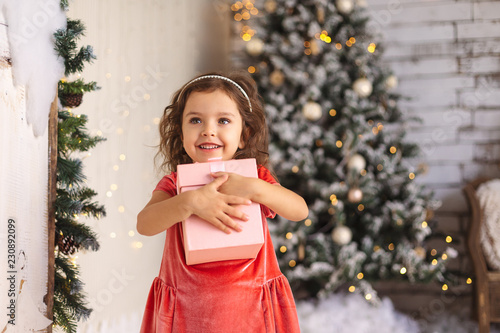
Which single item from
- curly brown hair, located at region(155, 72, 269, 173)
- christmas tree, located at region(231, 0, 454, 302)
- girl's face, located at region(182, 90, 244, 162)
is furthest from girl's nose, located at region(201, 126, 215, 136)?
Answer: christmas tree, located at region(231, 0, 454, 302)

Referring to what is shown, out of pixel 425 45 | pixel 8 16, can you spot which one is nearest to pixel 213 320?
pixel 8 16

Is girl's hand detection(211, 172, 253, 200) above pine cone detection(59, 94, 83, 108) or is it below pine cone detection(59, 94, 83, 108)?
below

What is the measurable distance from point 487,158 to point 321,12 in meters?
1.51

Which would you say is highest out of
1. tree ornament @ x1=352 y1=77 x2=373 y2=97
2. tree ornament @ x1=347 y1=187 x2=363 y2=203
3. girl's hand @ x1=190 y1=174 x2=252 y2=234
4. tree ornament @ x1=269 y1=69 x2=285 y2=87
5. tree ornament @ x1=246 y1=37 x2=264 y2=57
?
tree ornament @ x1=246 y1=37 x2=264 y2=57

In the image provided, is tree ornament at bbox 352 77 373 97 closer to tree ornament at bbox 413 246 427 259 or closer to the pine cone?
tree ornament at bbox 413 246 427 259

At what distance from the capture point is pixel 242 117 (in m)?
1.22

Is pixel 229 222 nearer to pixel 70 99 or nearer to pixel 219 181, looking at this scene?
pixel 219 181

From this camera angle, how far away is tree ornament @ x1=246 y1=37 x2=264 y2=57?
2.79m

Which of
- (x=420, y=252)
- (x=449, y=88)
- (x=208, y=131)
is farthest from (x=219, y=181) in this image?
(x=449, y=88)

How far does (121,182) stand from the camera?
219 cm

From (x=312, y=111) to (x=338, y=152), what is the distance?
28 cm

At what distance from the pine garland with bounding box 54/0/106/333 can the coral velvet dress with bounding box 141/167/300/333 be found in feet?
0.80

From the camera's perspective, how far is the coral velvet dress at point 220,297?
1054 millimetres

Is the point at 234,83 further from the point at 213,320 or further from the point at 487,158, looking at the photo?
the point at 487,158
